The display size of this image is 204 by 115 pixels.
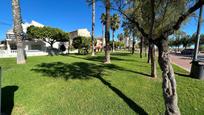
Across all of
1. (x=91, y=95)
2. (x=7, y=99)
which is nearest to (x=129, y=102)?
(x=91, y=95)

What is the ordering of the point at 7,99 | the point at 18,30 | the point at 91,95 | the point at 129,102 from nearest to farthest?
the point at 129,102, the point at 7,99, the point at 91,95, the point at 18,30

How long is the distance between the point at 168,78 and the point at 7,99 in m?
5.74

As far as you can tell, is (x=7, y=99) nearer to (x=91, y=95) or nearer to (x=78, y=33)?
(x=91, y=95)

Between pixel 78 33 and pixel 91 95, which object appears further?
pixel 78 33

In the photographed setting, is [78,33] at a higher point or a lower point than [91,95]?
higher

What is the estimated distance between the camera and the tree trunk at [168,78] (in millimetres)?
4480

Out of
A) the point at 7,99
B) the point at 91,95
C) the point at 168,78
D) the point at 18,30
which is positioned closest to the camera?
the point at 168,78

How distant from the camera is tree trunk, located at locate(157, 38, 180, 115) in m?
4.48

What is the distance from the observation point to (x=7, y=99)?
5.96 meters

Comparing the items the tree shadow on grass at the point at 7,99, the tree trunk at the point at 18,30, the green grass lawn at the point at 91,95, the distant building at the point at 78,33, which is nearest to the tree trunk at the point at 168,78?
the green grass lawn at the point at 91,95

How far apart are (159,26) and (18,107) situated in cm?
870

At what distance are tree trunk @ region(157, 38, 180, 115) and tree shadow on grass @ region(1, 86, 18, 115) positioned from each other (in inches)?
196

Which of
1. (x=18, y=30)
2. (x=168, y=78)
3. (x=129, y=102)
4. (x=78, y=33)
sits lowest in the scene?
(x=129, y=102)

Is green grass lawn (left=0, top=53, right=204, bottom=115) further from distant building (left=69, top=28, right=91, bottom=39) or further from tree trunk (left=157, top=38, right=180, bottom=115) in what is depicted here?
distant building (left=69, top=28, right=91, bottom=39)
